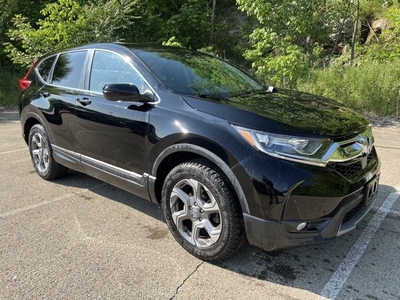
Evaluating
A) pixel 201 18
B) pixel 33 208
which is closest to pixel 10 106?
pixel 201 18

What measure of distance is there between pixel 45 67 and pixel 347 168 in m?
3.79

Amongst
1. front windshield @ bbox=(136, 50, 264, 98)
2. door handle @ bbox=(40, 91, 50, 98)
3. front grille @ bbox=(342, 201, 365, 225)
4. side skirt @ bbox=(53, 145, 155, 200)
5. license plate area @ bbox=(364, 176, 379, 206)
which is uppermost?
front windshield @ bbox=(136, 50, 264, 98)

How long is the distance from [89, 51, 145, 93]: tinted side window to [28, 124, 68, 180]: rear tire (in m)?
1.15

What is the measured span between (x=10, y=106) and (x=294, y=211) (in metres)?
12.3

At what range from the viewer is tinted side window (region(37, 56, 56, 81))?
14.1 ft

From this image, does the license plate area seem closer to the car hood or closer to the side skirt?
the car hood

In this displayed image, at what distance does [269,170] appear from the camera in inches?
88.4

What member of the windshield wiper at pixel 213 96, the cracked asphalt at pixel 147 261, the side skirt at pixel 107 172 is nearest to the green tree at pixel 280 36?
the cracked asphalt at pixel 147 261

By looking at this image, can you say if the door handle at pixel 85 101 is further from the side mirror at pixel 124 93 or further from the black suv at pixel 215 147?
the side mirror at pixel 124 93

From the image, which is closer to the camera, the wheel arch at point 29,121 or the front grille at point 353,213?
the front grille at point 353,213

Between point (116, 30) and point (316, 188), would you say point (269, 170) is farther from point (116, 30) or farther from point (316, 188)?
point (116, 30)

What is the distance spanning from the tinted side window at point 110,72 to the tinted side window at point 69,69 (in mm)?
241

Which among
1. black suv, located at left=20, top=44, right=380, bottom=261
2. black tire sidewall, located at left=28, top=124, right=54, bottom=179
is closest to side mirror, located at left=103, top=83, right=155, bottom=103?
black suv, located at left=20, top=44, right=380, bottom=261

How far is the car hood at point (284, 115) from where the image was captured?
2359 mm
